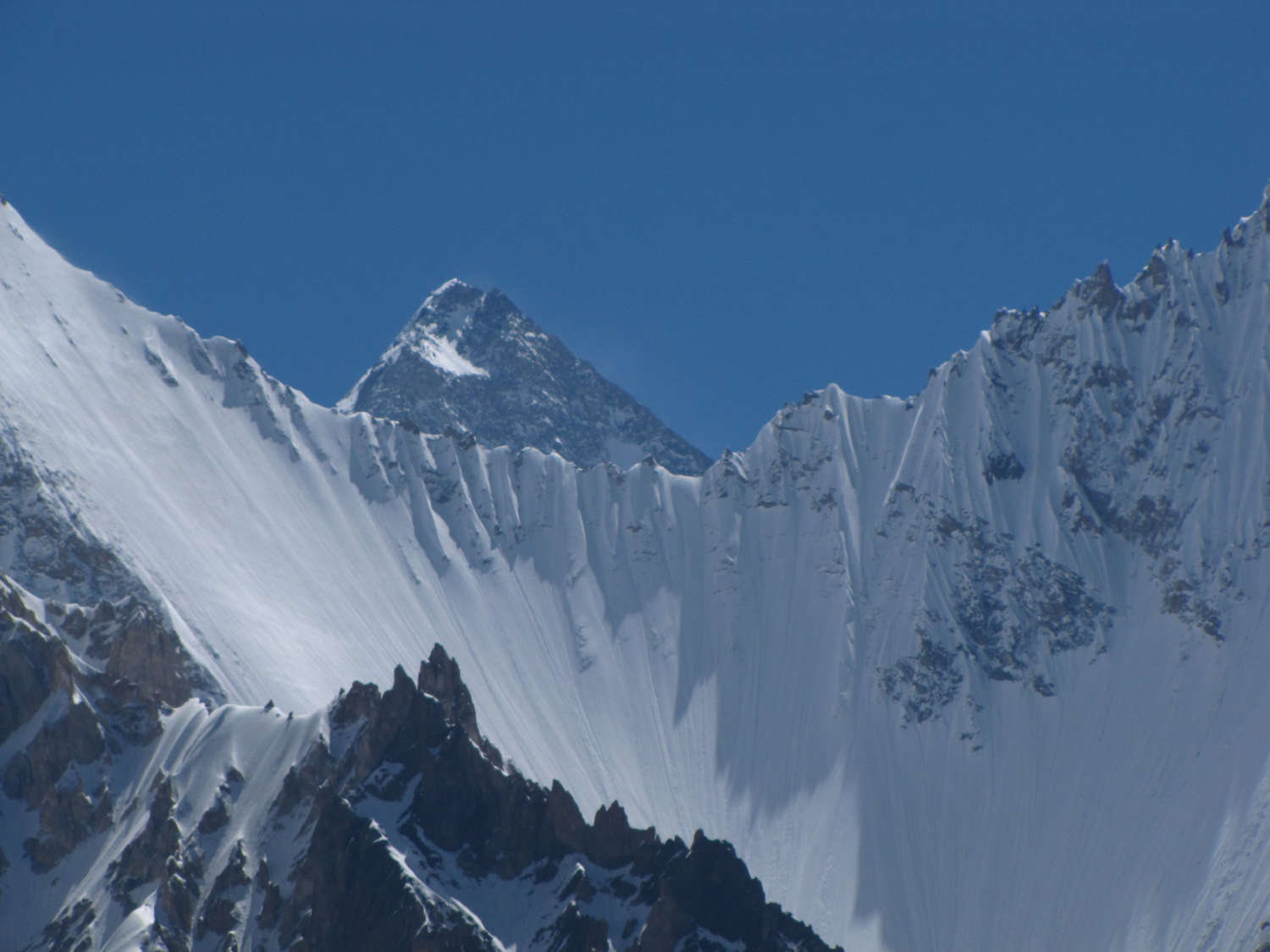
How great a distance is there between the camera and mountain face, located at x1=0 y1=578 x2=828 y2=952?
160 meters

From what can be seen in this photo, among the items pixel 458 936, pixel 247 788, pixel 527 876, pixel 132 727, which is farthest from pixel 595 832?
pixel 132 727

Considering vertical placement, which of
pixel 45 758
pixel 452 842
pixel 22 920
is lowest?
pixel 22 920

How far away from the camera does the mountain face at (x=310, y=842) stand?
160 metres

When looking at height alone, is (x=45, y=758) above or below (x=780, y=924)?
below

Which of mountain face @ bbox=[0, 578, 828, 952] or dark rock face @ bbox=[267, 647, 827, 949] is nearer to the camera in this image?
A: dark rock face @ bbox=[267, 647, 827, 949]

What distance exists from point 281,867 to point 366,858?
1188 cm

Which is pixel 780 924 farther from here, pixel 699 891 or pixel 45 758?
pixel 45 758

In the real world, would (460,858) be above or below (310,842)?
above

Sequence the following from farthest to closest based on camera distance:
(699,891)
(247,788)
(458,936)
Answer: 1. (247,788)
2. (699,891)
3. (458,936)

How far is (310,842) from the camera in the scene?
168 metres

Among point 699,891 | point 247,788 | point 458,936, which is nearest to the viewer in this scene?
point 458,936

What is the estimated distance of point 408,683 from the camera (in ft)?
595

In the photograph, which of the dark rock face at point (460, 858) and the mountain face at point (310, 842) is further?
the mountain face at point (310, 842)

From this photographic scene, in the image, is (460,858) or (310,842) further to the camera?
(460,858)
